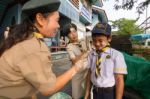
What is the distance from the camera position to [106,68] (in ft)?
11.6

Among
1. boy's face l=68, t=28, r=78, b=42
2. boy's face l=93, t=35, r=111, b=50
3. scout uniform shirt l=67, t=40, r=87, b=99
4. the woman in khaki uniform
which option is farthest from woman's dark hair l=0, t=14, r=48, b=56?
boy's face l=68, t=28, r=78, b=42

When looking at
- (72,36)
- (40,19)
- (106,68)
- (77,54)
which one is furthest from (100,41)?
(72,36)

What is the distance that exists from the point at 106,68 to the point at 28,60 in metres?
1.42

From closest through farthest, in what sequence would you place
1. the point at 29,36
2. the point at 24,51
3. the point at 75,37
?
the point at 24,51, the point at 29,36, the point at 75,37

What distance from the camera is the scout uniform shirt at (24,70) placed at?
2.27 metres

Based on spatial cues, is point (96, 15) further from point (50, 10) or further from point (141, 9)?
point (50, 10)

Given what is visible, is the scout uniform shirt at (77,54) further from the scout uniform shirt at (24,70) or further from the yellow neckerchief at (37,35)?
the scout uniform shirt at (24,70)

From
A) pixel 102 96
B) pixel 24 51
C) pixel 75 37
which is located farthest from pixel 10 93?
pixel 75 37

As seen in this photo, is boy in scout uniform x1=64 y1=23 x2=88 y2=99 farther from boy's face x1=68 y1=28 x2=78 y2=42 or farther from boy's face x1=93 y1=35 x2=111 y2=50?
boy's face x1=93 y1=35 x2=111 y2=50

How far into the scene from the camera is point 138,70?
13.5 ft

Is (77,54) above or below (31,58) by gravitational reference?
below

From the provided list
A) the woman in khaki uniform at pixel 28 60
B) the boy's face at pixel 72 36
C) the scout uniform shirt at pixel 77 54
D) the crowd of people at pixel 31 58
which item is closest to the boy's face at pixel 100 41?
the crowd of people at pixel 31 58

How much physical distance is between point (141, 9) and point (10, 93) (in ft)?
26.4

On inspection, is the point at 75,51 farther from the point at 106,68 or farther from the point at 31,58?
the point at 31,58
